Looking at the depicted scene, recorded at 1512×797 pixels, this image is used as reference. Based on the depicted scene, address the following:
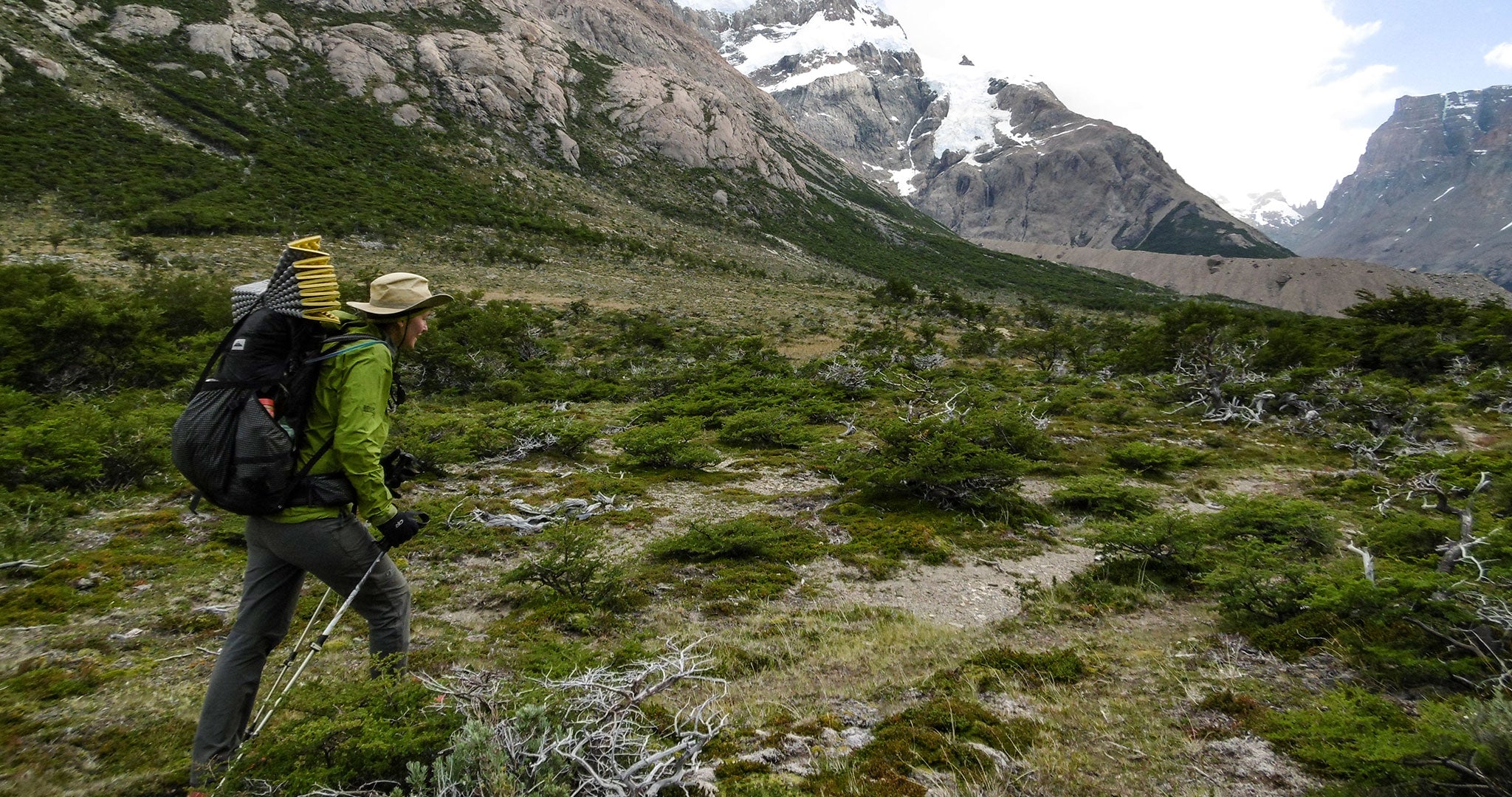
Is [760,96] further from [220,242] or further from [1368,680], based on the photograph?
[1368,680]

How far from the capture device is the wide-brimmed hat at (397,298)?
11.0ft

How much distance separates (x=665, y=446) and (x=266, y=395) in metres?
7.97

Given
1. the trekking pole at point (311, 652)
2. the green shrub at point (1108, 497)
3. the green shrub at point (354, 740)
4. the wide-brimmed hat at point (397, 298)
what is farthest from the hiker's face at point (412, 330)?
the green shrub at point (1108, 497)

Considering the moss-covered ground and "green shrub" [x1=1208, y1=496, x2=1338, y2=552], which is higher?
"green shrub" [x1=1208, y1=496, x2=1338, y2=552]

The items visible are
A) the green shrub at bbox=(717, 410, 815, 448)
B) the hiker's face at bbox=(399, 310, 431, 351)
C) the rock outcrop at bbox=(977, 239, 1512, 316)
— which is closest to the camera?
the hiker's face at bbox=(399, 310, 431, 351)

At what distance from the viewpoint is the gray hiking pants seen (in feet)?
9.57

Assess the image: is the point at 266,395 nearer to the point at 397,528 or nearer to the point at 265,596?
the point at 397,528

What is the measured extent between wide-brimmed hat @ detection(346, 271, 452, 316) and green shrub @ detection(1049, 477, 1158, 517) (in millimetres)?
9124

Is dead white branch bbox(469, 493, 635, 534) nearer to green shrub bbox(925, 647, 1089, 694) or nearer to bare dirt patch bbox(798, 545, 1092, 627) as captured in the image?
bare dirt patch bbox(798, 545, 1092, 627)

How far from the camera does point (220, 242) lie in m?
29.7

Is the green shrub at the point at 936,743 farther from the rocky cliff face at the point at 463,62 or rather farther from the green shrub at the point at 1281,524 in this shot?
the rocky cliff face at the point at 463,62

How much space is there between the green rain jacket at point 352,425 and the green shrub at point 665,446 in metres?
7.47

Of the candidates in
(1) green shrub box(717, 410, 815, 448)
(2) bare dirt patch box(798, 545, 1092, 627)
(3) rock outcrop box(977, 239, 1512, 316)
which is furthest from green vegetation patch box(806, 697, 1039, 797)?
(3) rock outcrop box(977, 239, 1512, 316)

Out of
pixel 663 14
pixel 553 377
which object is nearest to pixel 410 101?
pixel 553 377
